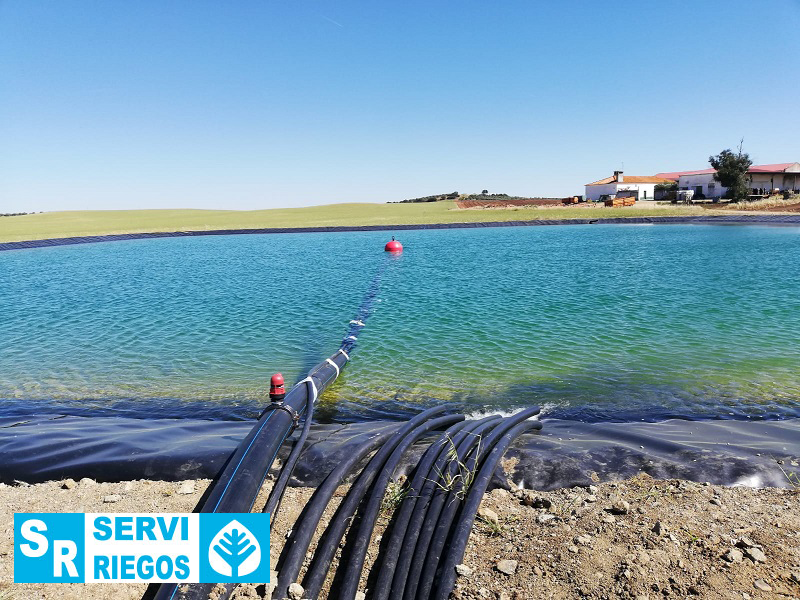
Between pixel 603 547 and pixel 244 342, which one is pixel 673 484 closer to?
pixel 603 547

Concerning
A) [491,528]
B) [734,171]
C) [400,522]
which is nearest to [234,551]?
[400,522]

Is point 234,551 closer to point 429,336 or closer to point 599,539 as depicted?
point 599,539

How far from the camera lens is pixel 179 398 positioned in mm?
8531

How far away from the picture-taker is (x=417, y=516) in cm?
419

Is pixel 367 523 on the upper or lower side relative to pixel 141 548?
upper

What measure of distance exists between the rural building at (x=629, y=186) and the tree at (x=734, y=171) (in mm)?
14032

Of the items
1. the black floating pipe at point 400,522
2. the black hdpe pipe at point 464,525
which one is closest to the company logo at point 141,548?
the black floating pipe at point 400,522

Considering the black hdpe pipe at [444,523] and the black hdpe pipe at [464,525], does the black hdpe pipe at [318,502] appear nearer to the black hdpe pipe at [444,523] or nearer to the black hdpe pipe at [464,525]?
the black hdpe pipe at [444,523]

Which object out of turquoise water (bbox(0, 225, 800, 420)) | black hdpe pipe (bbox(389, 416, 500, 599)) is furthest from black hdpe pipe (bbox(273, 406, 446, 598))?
turquoise water (bbox(0, 225, 800, 420))

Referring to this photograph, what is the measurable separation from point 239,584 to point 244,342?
8.55 meters

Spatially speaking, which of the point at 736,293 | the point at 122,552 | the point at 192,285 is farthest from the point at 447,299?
the point at 122,552

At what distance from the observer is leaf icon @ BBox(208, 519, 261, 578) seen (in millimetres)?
3779

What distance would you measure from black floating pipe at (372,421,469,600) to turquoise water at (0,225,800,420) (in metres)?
2.68

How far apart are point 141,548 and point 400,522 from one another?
2032 mm
